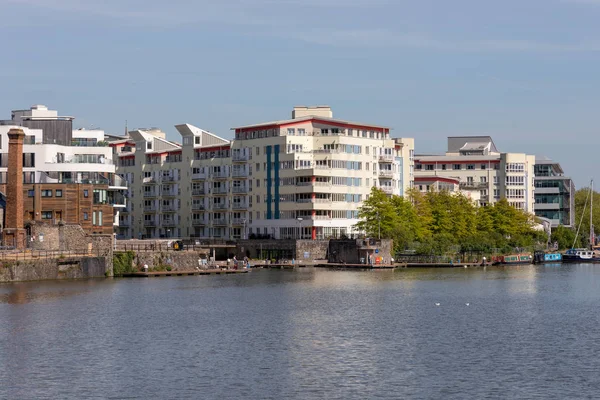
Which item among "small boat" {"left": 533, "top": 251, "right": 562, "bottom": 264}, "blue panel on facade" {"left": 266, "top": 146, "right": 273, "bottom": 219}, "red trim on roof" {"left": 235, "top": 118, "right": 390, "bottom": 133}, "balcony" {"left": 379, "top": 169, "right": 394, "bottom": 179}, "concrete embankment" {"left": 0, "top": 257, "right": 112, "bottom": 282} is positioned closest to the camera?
"concrete embankment" {"left": 0, "top": 257, "right": 112, "bottom": 282}

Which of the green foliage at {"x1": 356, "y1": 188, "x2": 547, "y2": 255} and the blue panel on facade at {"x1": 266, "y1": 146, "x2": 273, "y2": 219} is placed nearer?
the green foliage at {"x1": 356, "y1": 188, "x2": 547, "y2": 255}

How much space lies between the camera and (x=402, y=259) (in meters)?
171

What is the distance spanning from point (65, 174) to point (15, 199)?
21.6 metres

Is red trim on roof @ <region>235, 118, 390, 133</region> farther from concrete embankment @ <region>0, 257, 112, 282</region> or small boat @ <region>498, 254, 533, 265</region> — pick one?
concrete embankment @ <region>0, 257, 112, 282</region>

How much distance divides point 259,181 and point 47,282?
258 ft

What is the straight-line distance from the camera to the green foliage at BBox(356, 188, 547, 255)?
171 metres

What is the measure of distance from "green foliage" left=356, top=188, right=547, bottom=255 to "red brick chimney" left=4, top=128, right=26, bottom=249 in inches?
2490

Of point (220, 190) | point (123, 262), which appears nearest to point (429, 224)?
point (220, 190)

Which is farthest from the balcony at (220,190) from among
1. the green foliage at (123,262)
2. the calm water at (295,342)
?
the calm water at (295,342)

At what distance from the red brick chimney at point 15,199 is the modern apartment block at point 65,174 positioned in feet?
33.0

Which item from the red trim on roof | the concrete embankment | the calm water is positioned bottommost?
the calm water

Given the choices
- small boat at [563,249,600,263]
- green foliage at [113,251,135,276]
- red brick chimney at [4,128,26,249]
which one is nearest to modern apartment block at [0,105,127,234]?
red brick chimney at [4,128,26,249]

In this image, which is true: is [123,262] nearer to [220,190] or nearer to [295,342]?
[295,342]

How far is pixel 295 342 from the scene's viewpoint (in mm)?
69312
